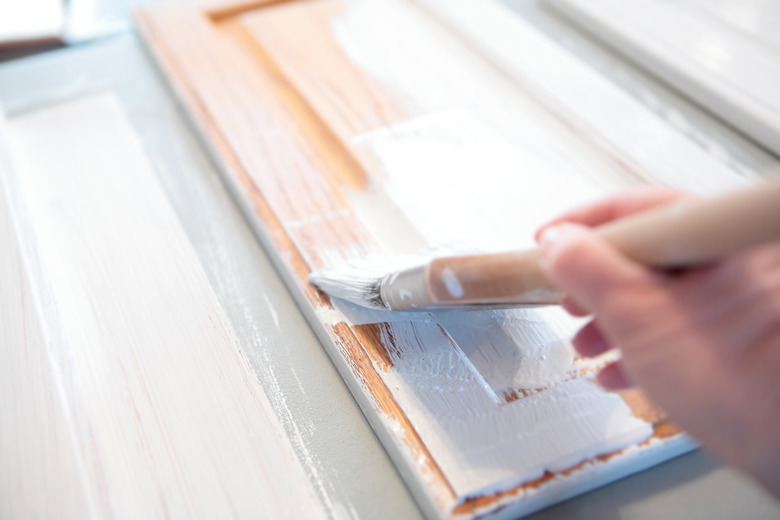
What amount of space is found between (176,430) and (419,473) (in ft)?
1.23

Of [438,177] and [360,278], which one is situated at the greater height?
[438,177]

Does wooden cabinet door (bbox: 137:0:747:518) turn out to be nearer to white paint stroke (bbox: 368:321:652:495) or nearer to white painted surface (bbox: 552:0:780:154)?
white paint stroke (bbox: 368:321:652:495)

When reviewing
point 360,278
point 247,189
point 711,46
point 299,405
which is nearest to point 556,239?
point 360,278

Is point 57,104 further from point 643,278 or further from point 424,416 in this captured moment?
point 643,278

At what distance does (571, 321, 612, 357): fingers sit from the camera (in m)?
0.89

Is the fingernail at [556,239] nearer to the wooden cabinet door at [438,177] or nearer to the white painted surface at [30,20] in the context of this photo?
the wooden cabinet door at [438,177]

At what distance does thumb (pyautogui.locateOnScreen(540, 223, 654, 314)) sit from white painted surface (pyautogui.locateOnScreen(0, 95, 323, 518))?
0.49m

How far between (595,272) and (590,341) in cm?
28

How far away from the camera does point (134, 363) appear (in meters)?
1.04

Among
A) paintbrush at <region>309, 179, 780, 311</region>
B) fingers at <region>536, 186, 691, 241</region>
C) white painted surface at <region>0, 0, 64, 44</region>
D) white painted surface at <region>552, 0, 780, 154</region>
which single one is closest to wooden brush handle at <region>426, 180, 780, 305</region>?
paintbrush at <region>309, 179, 780, 311</region>

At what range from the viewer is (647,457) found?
894 millimetres

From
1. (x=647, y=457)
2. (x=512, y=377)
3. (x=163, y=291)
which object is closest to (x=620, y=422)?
(x=647, y=457)

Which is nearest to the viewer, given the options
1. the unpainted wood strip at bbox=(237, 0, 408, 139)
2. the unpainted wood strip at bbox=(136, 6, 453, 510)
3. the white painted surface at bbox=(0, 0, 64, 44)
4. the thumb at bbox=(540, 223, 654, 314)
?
the thumb at bbox=(540, 223, 654, 314)

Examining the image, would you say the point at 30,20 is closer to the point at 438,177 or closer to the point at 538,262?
the point at 438,177
